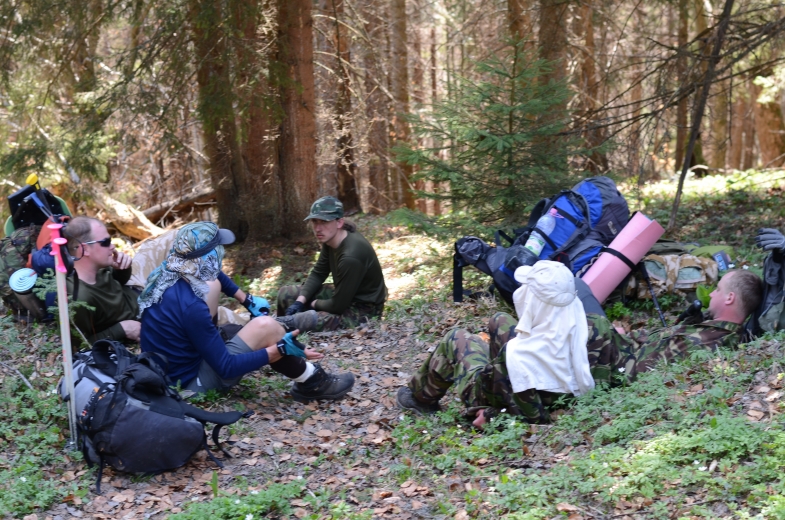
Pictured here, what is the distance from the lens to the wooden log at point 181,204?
1364 centimetres

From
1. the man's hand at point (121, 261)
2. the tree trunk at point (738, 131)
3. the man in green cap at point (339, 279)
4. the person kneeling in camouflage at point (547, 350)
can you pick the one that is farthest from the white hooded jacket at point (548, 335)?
the tree trunk at point (738, 131)

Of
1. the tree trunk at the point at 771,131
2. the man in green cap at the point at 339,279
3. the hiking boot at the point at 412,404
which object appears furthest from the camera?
the tree trunk at the point at 771,131

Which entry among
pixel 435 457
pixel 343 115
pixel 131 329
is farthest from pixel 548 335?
pixel 343 115

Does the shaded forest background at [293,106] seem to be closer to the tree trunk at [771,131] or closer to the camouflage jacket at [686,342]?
the tree trunk at [771,131]

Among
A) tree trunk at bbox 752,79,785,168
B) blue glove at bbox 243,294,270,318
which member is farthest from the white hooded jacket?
tree trunk at bbox 752,79,785,168

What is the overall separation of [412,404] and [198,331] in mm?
1701

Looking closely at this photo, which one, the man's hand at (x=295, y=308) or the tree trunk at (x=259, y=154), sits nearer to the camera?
the man's hand at (x=295, y=308)

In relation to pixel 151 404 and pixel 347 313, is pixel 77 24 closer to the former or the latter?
pixel 347 313

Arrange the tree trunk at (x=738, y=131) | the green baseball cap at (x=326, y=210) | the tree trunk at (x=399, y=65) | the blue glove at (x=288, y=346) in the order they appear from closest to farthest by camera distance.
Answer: the blue glove at (x=288, y=346) → the green baseball cap at (x=326, y=210) → the tree trunk at (x=399, y=65) → the tree trunk at (x=738, y=131)

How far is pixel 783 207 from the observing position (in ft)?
31.5

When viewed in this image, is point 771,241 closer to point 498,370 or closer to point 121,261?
point 498,370

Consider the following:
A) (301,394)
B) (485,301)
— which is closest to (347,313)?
(485,301)

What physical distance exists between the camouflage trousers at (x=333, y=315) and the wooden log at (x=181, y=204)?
6.16 m

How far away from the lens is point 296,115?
Result: 10289 mm
